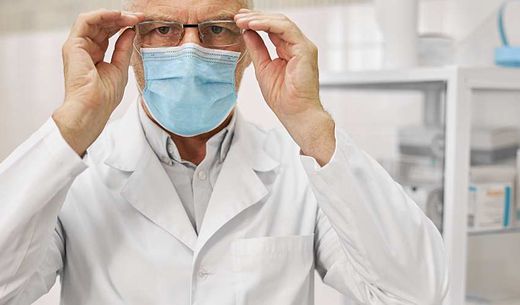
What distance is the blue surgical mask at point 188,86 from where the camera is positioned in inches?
50.1

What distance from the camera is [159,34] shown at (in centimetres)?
132

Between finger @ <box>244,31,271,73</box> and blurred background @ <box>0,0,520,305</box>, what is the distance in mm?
539

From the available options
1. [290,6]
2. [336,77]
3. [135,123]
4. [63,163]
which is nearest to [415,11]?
[336,77]

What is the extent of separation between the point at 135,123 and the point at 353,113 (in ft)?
3.56

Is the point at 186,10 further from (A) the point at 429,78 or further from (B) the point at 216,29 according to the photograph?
(A) the point at 429,78

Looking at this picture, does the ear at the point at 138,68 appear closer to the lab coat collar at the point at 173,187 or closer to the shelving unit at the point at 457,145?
the lab coat collar at the point at 173,187

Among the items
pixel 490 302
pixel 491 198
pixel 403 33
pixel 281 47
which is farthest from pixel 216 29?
pixel 490 302

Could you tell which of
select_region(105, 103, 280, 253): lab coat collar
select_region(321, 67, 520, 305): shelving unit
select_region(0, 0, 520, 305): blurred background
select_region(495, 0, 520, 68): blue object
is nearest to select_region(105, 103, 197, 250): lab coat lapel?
select_region(105, 103, 280, 253): lab coat collar

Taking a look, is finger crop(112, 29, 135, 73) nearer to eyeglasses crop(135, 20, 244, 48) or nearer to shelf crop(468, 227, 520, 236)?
eyeglasses crop(135, 20, 244, 48)

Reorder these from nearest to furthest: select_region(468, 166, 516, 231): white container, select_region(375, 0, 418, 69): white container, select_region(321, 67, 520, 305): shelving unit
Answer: select_region(321, 67, 520, 305): shelving unit < select_region(468, 166, 516, 231): white container < select_region(375, 0, 418, 69): white container

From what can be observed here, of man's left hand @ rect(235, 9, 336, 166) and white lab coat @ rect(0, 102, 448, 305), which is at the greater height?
man's left hand @ rect(235, 9, 336, 166)

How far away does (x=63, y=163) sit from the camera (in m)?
1.17

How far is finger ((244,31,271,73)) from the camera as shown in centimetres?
131

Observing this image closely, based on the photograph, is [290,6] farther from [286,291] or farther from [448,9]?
[286,291]
